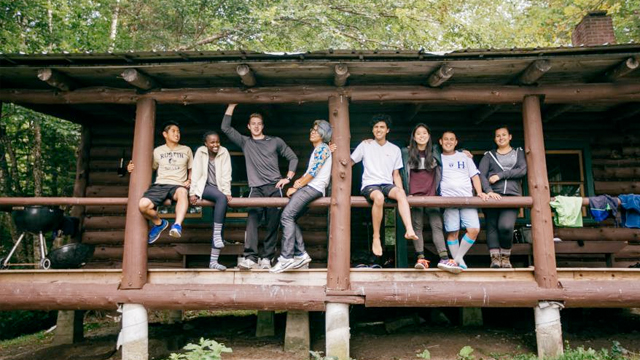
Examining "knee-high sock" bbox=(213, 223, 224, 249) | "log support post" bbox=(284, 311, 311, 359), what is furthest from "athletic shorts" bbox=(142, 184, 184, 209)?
"log support post" bbox=(284, 311, 311, 359)

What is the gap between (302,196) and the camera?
20.1ft

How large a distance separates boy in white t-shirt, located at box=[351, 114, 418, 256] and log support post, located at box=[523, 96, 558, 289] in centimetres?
174

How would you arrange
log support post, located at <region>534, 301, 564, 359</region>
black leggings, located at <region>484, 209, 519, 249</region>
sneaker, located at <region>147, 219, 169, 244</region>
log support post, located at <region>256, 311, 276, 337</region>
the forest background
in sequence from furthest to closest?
the forest background < log support post, located at <region>256, 311, 276, 337</region> < sneaker, located at <region>147, 219, 169, 244</region> < black leggings, located at <region>484, 209, 519, 249</region> < log support post, located at <region>534, 301, 564, 359</region>

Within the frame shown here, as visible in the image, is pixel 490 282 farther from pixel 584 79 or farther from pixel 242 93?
pixel 242 93

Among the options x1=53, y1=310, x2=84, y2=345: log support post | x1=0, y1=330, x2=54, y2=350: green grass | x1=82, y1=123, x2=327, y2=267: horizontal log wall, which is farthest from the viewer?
x1=0, y1=330, x2=54, y2=350: green grass

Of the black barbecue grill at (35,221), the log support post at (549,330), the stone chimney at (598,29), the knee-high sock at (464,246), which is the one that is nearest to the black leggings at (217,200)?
the black barbecue grill at (35,221)

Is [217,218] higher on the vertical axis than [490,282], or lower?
higher

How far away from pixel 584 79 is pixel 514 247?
2.78 metres

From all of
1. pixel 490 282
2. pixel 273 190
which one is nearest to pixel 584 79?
pixel 490 282

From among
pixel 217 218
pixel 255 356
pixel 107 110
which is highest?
pixel 107 110

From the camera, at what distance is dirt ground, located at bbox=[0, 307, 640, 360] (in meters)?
6.53

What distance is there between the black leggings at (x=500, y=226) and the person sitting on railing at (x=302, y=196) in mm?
2469

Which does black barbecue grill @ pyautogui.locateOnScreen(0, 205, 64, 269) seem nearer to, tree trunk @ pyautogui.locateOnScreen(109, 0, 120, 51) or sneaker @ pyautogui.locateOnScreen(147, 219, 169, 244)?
sneaker @ pyautogui.locateOnScreen(147, 219, 169, 244)

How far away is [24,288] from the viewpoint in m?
6.19
